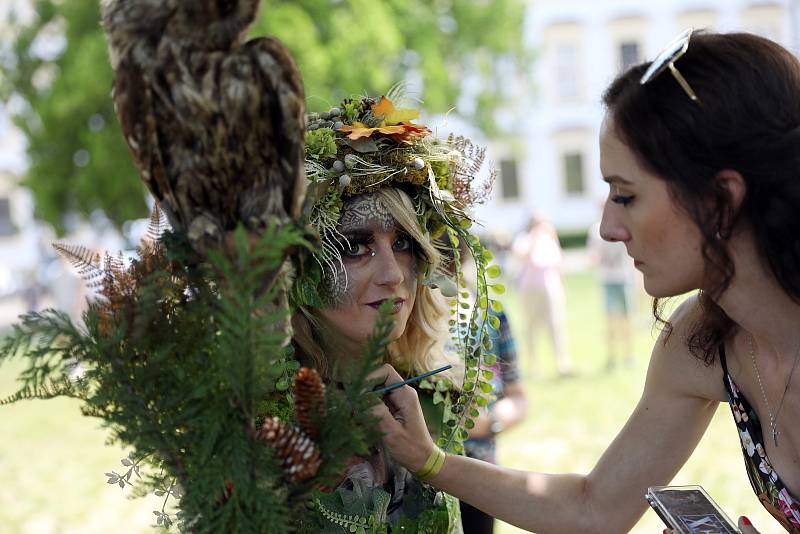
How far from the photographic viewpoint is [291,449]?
1404mm

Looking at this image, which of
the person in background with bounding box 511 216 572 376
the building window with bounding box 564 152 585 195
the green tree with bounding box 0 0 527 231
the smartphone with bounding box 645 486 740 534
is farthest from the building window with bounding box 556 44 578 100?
the smartphone with bounding box 645 486 740 534

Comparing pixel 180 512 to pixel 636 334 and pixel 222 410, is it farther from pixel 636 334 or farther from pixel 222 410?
pixel 636 334

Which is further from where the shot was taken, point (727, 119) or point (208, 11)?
point (727, 119)

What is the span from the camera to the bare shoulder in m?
2.28

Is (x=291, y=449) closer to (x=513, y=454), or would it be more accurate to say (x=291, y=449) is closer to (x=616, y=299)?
(x=513, y=454)

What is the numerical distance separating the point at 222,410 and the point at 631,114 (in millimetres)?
1187

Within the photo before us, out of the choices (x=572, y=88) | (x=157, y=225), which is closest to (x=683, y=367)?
(x=157, y=225)

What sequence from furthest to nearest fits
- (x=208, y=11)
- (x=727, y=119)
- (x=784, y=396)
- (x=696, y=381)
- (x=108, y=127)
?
(x=108, y=127), (x=696, y=381), (x=784, y=396), (x=727, y=119), (x=208, y=11)

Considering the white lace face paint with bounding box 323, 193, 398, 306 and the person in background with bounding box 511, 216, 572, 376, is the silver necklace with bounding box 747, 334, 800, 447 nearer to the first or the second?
the white lace face paint with bounding box 323, 193, 398, 306

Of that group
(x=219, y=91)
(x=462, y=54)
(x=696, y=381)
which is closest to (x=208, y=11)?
(x=219, y=91)

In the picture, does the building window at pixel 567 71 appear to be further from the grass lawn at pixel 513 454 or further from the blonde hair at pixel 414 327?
the blonde hair at pixel 414 327

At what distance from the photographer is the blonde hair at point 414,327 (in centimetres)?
231

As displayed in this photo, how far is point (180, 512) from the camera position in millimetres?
1479

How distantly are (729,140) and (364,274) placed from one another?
991 mm
